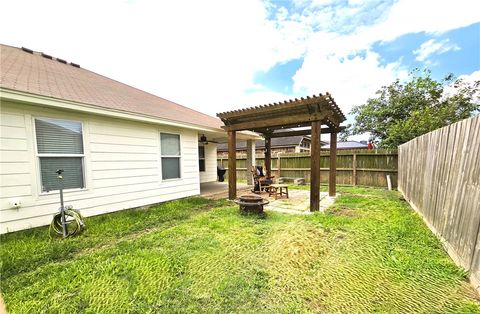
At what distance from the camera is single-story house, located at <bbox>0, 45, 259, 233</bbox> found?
11.0ft

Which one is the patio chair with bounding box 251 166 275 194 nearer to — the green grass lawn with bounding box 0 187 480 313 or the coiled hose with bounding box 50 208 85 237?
the green grass lawn with bounding box 0 187 480 313

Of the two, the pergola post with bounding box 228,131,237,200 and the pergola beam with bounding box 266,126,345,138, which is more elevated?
the pergola beam with bounding box 266,126,345,138

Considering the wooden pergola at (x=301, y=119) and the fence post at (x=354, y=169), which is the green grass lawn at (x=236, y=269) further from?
the fence post at (x=354, y=169)

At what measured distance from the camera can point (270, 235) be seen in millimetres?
3455

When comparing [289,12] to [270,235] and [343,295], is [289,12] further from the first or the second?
[343,295]

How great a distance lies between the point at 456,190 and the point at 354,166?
7250 millimetres

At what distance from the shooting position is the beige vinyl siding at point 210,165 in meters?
10.2

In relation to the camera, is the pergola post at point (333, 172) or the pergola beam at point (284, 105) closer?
the pergola beam at point (284, 105)

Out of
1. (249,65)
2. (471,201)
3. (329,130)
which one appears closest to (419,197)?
(471,201)

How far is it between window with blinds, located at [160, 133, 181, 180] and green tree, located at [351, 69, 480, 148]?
1299 centimetres

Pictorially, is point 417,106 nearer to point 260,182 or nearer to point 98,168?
point 260,182

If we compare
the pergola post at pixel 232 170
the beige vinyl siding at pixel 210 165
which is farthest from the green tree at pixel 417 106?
the beige vinyl siding at pixel 210 165

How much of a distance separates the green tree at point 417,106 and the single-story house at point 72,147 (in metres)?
12.8

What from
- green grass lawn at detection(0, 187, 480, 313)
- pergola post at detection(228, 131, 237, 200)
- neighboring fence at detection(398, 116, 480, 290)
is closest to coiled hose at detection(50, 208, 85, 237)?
green grass lawn at detection(0, 187, 480, 313)
